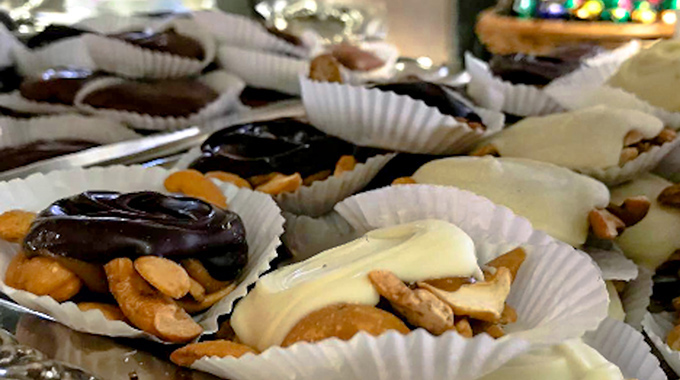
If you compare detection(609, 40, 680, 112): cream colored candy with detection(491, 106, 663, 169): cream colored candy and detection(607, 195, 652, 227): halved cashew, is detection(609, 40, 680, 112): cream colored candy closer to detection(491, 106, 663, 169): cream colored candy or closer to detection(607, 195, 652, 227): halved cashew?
detection(491, 106, 663, 169): cream colored candy

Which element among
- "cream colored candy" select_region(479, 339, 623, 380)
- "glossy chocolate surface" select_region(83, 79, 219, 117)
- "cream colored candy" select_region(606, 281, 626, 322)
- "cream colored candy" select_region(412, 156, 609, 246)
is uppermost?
"cream colored candy" select_region(479, 339, 623, 380)

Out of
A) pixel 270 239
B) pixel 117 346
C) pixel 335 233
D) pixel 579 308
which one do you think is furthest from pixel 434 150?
pixel 117 346

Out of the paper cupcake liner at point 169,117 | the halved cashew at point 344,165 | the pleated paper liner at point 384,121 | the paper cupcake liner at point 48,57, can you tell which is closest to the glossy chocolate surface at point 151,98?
the paper cupcake liner at point 169,117

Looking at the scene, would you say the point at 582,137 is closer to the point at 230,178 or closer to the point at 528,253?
the point at 528,253

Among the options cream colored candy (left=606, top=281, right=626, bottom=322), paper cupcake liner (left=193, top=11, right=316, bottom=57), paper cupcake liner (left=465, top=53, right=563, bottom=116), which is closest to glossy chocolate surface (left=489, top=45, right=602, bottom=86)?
paper cupcake liner (left=465, top=53, right=563, bottom=116)

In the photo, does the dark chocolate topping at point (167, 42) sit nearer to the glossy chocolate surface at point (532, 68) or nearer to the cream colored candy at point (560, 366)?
the glossy chocolate surface at point (532, 68)

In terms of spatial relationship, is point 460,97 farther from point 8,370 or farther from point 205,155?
point 8,370

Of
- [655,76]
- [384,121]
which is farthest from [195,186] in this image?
[655,76]
